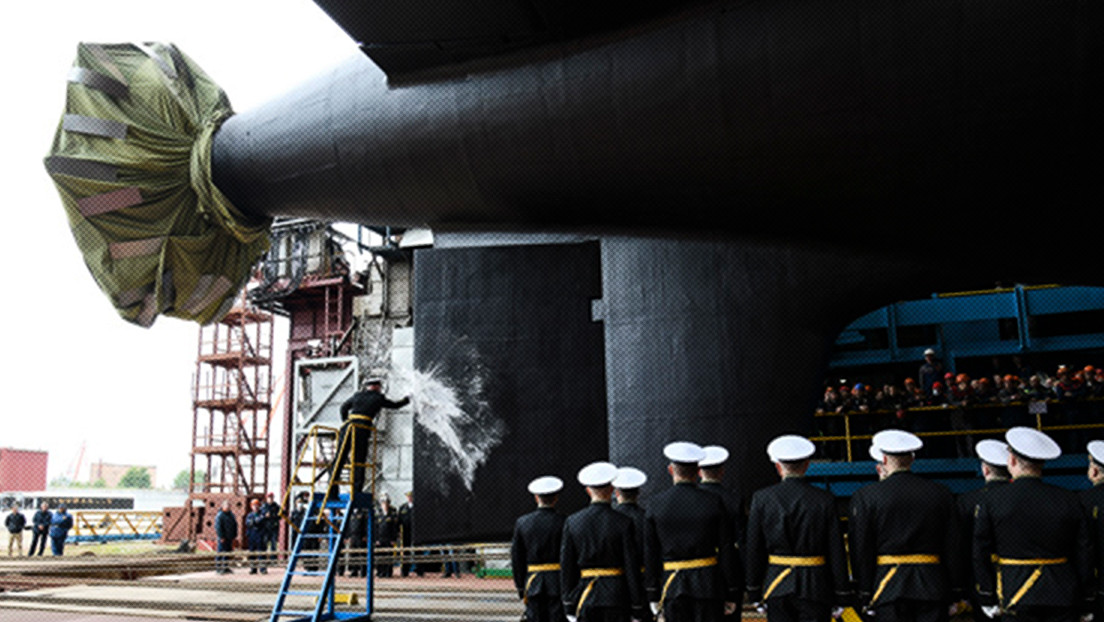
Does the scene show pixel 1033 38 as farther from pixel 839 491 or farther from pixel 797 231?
pixel 839 491

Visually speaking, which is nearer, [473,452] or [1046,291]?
[473,452]

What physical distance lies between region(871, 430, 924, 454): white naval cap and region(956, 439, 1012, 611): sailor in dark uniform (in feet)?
1.65

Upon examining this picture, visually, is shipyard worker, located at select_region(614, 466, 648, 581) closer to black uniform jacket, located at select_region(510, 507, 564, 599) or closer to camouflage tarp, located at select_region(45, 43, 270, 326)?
black uniform jacket, located at select_region(510, 507, 564, 599)

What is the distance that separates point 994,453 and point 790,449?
143 cm

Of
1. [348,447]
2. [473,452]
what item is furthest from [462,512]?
[348,447]

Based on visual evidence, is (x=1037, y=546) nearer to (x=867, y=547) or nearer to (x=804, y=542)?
(x=867, y=547)

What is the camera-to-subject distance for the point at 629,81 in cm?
660

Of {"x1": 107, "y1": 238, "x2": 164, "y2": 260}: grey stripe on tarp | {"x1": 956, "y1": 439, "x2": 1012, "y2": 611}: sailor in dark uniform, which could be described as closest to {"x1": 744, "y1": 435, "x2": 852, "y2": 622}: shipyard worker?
{"x1": 956, "y1": 439, "x2": 1012, "y2": 611}: sailor in dark uniform

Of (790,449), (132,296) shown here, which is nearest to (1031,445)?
(790,449)

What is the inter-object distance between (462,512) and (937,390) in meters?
8.40

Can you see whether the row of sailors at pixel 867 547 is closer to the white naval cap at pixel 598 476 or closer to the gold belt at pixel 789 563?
the gold belt at pixel 789 563

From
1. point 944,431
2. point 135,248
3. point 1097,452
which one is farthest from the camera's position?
point 944,431

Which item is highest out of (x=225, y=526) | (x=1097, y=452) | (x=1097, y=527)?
(x=1097, y=452)

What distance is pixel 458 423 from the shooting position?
7859 millimetres
